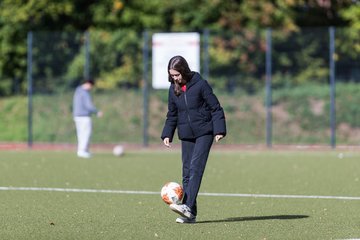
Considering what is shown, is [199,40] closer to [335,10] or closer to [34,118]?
[34,118]

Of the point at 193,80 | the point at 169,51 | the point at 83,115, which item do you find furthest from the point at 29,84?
the point at 193,80

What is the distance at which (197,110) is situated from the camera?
38.2 feet

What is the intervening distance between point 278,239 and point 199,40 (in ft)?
73.3

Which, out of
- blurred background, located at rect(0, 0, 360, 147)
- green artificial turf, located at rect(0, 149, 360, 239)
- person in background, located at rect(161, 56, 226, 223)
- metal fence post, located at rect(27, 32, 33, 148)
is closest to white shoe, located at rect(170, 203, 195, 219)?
person in background, located at rect(161, 56, 226, 223)

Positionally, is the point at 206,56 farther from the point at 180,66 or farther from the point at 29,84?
the point at 180,66

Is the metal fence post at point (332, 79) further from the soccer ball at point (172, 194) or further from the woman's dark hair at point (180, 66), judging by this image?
the woman's dark hair at point (180, 66)

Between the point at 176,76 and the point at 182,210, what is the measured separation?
145cm

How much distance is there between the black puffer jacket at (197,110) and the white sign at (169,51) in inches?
765

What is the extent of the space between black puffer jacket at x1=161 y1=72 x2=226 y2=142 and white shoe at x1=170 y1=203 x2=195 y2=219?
82cm

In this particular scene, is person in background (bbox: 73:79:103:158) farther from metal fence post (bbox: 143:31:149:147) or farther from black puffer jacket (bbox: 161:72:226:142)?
black puffer jacket (bbox: 161:72:226:142)

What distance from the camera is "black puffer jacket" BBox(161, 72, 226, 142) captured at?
11617mm

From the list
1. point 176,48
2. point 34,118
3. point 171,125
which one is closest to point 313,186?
point 171,125

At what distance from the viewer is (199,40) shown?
106ft

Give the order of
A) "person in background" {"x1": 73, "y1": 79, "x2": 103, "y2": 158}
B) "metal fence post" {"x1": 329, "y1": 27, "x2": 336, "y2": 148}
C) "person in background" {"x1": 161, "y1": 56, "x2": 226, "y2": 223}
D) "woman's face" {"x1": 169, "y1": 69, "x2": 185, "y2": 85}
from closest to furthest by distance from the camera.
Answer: "woman's face" {"x1": 169, "y1": 69, "x2": 185, "y2": 85}, "person in background" {"x1": 161, "y1": 56, "x2": 226, "y2": 223}, "person in background" {"x1": 73, "y1": 79, "x2": 103, "y2": 158}, "metal fence post" {"x1": 329, "y1": 27, "x2": 336, "y2": 148}
